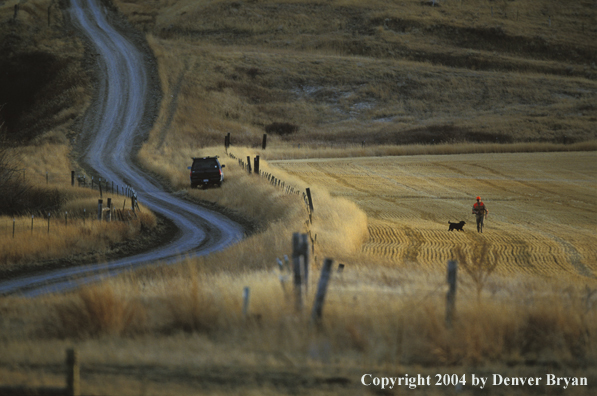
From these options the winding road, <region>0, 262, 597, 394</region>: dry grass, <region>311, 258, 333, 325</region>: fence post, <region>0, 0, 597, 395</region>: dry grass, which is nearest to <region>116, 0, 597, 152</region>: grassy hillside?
<region>0, 0, 597, 395</region>: dry grass

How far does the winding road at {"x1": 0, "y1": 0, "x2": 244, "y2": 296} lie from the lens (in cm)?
1689

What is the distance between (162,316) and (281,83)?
2709 inches

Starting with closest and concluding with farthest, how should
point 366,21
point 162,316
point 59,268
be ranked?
point 162,316, point 59,268, point 366,21

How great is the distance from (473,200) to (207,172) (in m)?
14.6

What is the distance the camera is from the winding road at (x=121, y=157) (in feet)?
55.4

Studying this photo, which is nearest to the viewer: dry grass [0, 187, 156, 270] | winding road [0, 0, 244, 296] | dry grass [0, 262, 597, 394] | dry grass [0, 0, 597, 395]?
dry grass [0, 262, 597, 394]

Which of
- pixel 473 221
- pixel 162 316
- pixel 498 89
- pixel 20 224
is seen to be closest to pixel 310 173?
pixel 473 221

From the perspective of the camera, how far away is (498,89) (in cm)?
7181

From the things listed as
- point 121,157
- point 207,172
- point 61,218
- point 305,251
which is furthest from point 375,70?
point 305,251

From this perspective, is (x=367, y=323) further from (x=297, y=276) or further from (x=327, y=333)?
(x=297, y=276)

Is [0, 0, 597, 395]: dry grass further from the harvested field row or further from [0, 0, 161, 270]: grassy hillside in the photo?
[0, 0, 161, 270]: grassy hillside

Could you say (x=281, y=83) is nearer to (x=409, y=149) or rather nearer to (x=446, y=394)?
(x=409, y=149)

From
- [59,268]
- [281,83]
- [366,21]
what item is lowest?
[59,268]

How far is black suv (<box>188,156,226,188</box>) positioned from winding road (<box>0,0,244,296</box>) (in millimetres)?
1737
